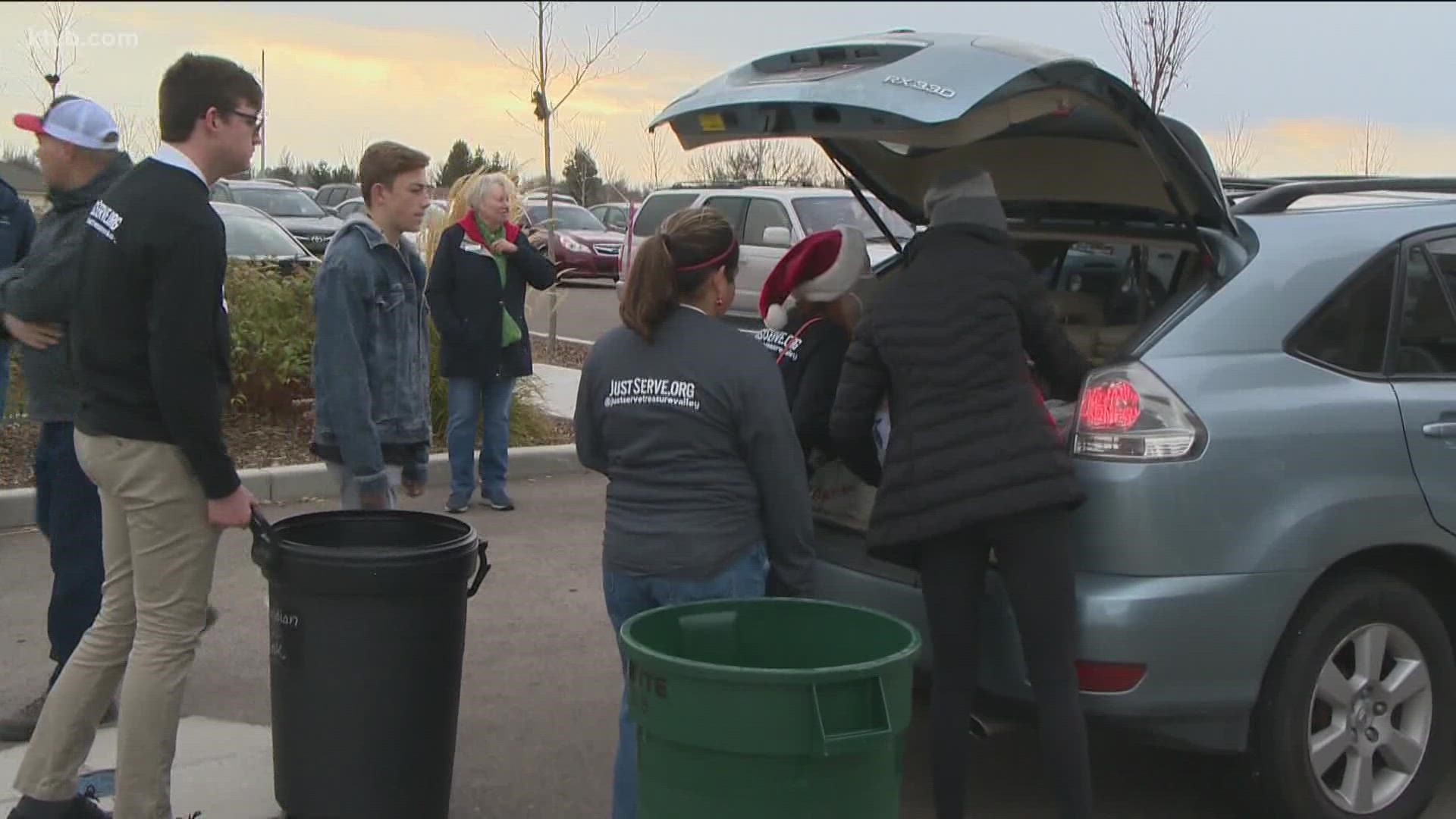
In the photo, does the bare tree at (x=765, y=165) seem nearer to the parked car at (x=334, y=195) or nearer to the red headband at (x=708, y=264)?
the parked car at (x=334, y=195)

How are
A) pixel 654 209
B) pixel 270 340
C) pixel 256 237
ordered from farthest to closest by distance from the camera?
pixel 654 209 → pixel 256 237 → pixel 270 340

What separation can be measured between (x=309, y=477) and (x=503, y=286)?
1575 millimetres

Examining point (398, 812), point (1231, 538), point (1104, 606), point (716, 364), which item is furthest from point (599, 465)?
point (1231, 538)

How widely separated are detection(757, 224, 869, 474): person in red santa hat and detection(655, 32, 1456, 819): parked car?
37 centimetres

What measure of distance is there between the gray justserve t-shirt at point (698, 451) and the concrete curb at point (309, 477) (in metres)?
3.65

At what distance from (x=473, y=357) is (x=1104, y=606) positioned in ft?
16.8

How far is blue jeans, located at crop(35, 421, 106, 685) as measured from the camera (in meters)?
4.81

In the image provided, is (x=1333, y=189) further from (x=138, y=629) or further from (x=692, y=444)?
(x=138, y=629)

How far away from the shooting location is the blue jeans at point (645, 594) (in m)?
3.54

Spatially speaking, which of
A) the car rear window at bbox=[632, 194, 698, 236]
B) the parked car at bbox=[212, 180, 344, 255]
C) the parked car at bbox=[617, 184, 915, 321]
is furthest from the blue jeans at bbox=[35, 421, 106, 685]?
the parked car at bbox=[212, 180, 344, 255]

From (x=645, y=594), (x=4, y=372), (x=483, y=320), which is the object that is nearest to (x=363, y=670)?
(x=645, y=594)

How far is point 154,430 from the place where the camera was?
3699mm

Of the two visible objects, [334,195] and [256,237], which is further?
[334,195]

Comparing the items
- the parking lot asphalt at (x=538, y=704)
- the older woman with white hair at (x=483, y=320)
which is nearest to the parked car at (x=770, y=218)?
the older woman with white hair at (x=483, y=320)
